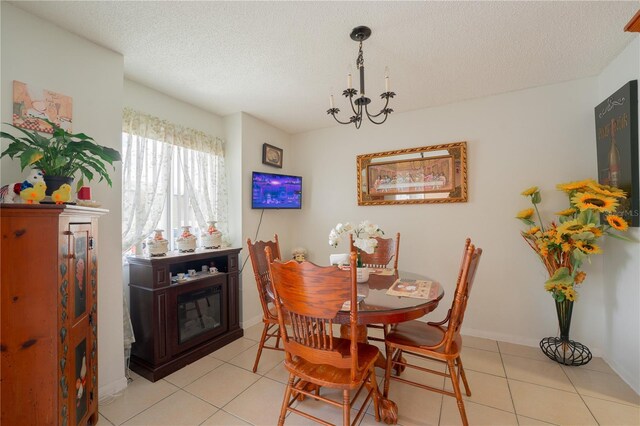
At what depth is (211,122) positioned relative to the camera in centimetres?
322

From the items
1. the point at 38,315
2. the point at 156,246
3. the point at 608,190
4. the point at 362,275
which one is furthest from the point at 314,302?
the point at 608,190

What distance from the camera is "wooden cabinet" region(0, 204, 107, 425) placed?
1.18m

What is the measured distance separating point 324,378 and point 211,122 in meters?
3.02

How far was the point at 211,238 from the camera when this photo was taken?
2.82 meters

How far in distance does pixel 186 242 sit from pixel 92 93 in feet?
4.56

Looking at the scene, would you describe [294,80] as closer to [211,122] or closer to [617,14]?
[211,122]

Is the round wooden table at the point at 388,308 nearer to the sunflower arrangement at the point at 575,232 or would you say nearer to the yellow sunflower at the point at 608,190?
the sunflower arrangement at the point at 575,232

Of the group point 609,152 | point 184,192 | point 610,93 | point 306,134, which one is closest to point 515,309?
point 609,152

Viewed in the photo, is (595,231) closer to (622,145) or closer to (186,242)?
(622,145)

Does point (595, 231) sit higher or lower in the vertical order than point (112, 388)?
higher

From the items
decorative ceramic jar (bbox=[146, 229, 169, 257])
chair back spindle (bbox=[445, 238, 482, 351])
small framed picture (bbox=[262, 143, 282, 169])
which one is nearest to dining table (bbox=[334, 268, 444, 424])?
chair back spindle (bbox=[445, 238, 482, 351])

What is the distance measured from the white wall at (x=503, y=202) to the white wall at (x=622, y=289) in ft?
0.36

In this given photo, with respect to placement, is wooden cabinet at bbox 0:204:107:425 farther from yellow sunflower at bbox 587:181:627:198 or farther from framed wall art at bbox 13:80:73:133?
yellow sunflower at bbox 587:181:627:198

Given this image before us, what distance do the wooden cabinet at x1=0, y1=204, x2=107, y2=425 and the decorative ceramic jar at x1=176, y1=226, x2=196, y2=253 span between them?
1.15 meters
